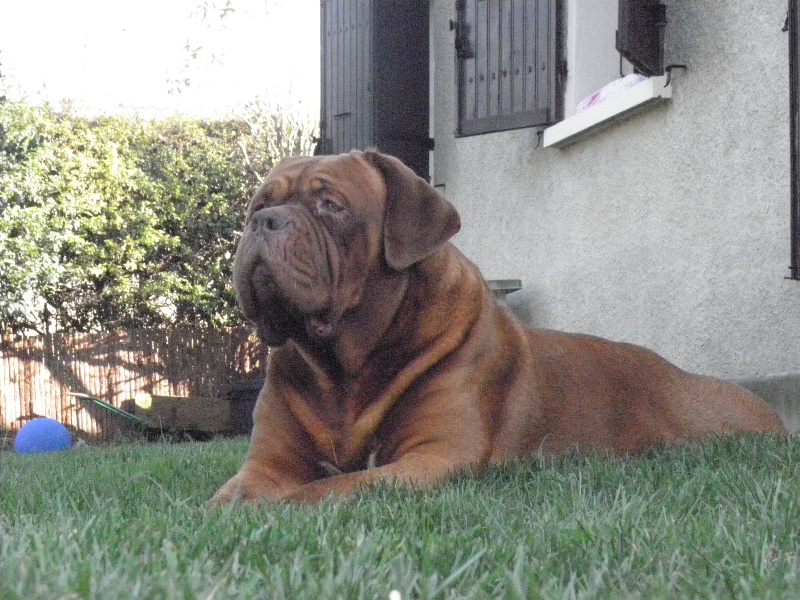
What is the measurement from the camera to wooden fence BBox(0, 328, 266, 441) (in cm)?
1216

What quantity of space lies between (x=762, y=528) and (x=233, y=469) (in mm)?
2575

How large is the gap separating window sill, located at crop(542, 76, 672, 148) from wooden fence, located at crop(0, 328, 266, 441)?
21.2 ft

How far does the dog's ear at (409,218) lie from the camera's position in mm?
3256

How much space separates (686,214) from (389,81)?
3.50 metres

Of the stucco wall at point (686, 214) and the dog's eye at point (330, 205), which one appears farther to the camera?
the stucco wall at point (686, 214)

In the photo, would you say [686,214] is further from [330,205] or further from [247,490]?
[247,490]

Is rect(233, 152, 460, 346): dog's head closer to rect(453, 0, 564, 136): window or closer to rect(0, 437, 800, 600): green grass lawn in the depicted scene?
rect(0, 437, 800, 600): green grass lawn

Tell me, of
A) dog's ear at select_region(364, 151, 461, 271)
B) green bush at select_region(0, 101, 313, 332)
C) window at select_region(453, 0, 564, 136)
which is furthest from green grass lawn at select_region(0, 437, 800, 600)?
green bush at select_region(0, 101, 313, 332)

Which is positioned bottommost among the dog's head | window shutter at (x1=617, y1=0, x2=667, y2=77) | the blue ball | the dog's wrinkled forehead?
the blue ball

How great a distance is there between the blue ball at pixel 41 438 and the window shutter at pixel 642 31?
6412mm

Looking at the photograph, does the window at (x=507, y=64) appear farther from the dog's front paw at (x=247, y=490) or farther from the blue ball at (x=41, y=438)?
the blue ball at (x=41, y=438)

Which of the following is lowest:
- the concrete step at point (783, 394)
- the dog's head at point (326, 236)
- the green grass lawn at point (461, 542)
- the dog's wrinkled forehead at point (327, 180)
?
the concrete step at point (783, 394)

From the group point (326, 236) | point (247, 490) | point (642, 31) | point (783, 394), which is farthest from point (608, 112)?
point (247, 490)

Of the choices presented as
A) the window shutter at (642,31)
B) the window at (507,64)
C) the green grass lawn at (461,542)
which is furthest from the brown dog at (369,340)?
the window at (507,64)
